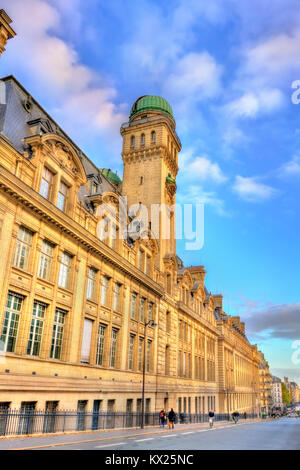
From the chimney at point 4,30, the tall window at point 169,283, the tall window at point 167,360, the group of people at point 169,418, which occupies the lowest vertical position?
the group of people at point 169,418

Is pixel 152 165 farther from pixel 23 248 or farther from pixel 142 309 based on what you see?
pixel 23 248

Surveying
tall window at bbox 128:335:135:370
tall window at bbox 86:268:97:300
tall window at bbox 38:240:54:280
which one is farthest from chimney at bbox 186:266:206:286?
tall window at bbox 38:240:54:280

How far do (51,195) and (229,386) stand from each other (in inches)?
2280

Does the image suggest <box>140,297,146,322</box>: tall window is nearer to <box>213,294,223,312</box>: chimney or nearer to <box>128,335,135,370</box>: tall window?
<box>128,335,135,370</box>: tall window

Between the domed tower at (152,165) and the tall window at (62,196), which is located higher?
the domed tower at (152,165)

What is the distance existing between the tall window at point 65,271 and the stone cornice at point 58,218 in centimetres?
137

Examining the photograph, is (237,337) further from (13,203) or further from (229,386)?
(13,203)

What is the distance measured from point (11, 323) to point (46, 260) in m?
4.51

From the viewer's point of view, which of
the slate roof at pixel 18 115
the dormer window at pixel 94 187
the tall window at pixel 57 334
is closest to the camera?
the slate roof at pixel 18 115

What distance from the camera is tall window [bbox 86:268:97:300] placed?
25859mm

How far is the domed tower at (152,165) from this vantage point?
44.6 meters

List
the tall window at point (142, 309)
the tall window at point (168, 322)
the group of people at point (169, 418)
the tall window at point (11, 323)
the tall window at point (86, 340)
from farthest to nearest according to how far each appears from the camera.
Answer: the tall window at point (168, 322) → the tall window at point (142, 309) → the group of people at point (169, 418) → the tall window at point (86, 340) → the tall window at point (11, 323)

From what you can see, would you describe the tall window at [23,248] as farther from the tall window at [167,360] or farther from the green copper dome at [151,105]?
the green copper dome at [151,105]

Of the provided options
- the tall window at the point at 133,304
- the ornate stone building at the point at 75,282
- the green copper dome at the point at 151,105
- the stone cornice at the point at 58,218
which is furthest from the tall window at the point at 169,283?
the green copper dome at the point at 151,105
